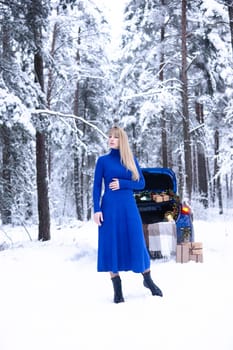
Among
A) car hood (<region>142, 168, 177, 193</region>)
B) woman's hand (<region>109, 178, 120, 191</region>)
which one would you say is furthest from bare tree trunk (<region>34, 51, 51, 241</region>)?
woman's hand (<region>109, 178, 120, 191</region>)

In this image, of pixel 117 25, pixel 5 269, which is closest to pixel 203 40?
pixel 117 25

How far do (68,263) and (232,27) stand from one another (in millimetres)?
6765

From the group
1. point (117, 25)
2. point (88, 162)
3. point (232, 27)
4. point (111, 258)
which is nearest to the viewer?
point (111, 258)

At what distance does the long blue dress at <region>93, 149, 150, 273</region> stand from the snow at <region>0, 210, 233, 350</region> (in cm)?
52

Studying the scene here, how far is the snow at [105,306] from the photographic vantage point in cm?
Result: 354

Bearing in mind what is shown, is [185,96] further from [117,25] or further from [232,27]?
[117,25]

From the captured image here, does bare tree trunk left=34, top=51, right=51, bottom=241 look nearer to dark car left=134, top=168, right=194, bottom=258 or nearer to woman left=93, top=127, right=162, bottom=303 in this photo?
dark car left=134, top=168, right=194, bottom=258

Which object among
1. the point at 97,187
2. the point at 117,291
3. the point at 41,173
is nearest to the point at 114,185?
the point at 97,187

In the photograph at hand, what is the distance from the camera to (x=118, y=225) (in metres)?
4.66

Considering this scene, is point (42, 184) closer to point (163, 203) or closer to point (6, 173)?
point (6, 173)

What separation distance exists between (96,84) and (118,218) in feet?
57.7

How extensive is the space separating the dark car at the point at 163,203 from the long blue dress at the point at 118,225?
262 centimetres

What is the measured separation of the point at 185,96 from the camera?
13.2m

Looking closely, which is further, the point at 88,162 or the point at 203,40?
the point at 88,162
